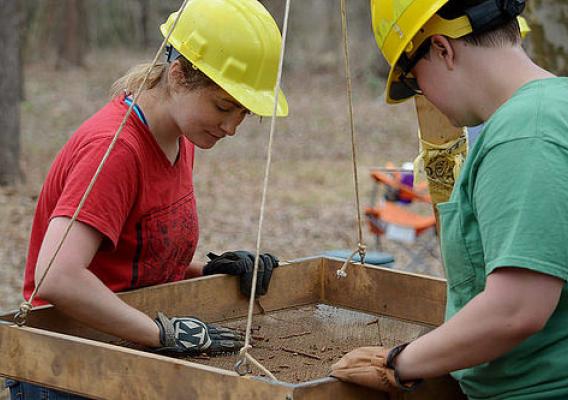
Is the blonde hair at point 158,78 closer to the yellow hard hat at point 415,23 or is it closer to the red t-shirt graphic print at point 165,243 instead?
the red t-shirt graphic print at point 165,243

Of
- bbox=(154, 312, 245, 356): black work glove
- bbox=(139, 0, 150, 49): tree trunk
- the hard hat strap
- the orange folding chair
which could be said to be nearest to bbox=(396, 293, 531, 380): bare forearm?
bbox=(154, 312, 245, 356): black work glove

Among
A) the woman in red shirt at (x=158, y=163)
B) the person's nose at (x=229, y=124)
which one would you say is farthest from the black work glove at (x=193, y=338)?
the person's nose at (x=229, y=124)

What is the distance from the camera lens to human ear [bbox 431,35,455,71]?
2.19 metres

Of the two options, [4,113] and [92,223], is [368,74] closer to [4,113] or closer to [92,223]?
[4,113]

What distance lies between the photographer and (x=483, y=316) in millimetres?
2023

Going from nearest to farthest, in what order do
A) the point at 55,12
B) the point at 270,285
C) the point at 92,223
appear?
1. the point at 92,223
2. the point at 270,285
3. the point at 55,12

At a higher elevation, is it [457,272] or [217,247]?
[457,272]

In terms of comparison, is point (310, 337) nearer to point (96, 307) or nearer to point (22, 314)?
point (96, 307)

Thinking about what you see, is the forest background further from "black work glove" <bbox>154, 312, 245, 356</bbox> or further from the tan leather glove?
the tan leather glove

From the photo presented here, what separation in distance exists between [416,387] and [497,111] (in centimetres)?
70

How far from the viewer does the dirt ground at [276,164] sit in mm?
9914

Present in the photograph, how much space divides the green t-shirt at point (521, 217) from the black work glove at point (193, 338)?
3.28ft

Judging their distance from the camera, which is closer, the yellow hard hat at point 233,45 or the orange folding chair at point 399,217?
the yellow hard hat at point 233,45

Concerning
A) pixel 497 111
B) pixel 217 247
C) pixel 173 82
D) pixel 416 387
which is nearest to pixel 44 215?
pixel 173 82
